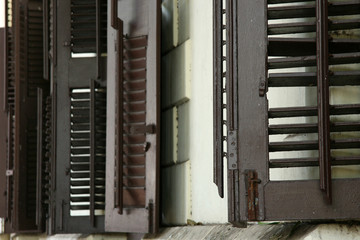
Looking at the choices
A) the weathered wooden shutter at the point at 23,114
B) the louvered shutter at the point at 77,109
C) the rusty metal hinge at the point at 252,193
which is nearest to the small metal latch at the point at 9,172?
the weathered wooden shutter at the point at 23,114

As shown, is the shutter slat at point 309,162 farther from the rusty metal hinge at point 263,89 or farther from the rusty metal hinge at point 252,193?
the rusty metal hinge at point 263,89

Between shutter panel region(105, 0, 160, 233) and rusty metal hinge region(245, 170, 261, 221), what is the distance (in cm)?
270

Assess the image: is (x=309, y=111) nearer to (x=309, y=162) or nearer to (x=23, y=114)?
(x=309, y=162)

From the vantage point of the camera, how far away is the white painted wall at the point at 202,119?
5934 mm

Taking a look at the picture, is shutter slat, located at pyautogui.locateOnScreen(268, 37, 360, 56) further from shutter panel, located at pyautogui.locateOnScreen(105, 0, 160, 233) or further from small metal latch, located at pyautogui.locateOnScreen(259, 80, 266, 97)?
shutter panel, located at pyautogui.locateOnScreen(105, 0, 160, 233)

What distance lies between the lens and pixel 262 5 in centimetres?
388

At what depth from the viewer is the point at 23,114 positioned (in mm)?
9125

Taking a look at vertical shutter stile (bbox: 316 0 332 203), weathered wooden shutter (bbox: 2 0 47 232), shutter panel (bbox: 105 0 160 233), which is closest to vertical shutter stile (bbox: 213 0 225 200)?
vertical shutter stile (bbox: 316 0 332 203)

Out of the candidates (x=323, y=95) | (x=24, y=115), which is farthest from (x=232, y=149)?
(x=24, y=115)

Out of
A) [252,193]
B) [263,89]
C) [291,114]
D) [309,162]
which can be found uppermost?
[263,89]

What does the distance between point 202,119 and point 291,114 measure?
7.74ft

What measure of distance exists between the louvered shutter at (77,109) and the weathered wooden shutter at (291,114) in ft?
14.1

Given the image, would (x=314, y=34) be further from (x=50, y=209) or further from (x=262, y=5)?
(x=50, y=209)

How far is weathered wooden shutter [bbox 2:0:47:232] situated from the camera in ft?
29.6
